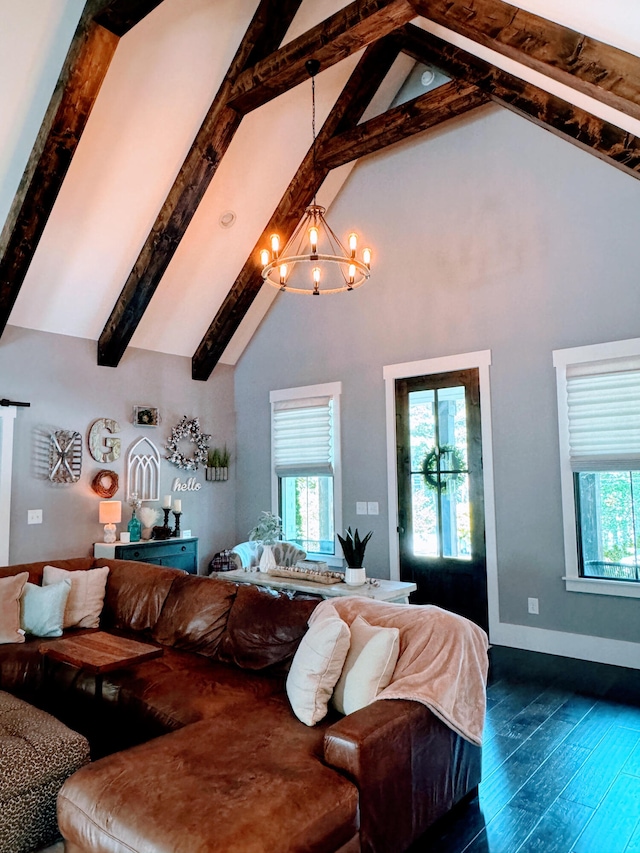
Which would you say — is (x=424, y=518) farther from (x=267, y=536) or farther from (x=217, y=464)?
(x=217, y=464)

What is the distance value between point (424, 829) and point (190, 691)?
122 centimetres

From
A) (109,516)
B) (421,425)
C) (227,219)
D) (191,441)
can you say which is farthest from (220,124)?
(109,516)

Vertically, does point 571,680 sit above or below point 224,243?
below

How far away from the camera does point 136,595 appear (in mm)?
4035

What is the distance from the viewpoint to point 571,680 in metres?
3.98

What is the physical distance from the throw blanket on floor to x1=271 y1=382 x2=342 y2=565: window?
3.33 m

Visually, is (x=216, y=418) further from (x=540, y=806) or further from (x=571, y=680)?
(x=540, y=806)

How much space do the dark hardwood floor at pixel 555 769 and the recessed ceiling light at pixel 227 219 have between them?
470cm

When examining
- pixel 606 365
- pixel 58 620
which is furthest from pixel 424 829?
pixel 606 365

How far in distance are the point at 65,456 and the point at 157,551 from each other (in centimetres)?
128

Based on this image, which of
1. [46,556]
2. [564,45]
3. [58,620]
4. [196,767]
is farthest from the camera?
[46,556]

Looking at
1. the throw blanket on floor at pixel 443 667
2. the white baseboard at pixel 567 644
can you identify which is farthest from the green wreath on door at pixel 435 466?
the throw blanket on floor at pixel 443 667

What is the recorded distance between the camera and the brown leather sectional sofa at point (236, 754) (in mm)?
1739

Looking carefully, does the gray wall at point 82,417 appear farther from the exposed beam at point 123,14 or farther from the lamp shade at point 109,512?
the exposed beam at point 123,14
